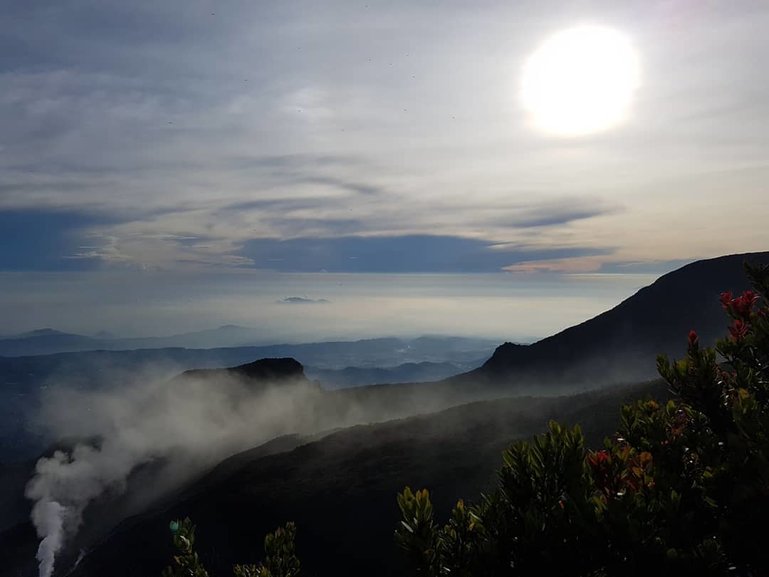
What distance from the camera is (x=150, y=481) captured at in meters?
121

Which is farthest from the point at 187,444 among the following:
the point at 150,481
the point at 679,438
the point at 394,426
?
the point at 679,438

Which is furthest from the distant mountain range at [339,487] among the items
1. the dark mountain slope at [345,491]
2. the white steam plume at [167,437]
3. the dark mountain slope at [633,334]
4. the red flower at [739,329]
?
the red flower at [739,329]

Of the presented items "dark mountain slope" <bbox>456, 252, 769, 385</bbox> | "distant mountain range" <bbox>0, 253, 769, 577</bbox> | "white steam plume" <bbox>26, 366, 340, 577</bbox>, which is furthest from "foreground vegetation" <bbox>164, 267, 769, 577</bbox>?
"dark mountain slope" <bbox>456, 252, 769, 385</bbox>

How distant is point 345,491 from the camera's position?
70000 mm

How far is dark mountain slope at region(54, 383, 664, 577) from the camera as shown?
199ft

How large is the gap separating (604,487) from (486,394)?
14310 centimetres

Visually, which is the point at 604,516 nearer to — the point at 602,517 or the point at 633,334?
the point at 602,517

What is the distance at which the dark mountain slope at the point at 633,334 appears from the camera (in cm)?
14038

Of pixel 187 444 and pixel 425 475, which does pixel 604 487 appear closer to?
pixel 425 475

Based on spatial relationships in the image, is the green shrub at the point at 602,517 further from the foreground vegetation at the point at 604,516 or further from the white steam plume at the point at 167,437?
the white steam plume at the point at 167,437

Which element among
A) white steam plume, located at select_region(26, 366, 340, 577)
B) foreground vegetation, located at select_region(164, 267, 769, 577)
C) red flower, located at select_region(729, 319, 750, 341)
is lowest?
white steam plume, located at select_region(26, 366, 340, 577)

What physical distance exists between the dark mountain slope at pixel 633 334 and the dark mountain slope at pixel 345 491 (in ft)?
203

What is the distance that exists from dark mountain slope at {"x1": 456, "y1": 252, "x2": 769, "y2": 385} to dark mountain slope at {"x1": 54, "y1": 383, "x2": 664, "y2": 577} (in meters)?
62.0

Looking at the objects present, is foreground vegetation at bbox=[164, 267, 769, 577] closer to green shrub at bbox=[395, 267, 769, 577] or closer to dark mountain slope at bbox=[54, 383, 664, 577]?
green shrub at bbox=[395, 267, 769, 577]
